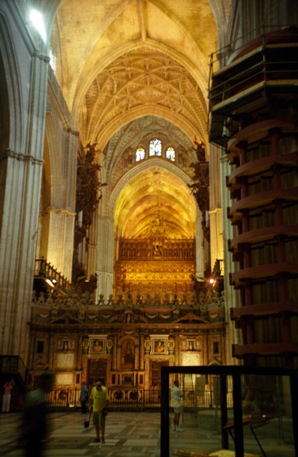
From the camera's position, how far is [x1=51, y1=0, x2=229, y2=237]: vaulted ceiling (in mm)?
26531

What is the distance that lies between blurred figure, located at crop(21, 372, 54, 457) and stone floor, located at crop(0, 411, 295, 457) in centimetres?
195

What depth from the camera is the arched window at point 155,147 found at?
42.5 m

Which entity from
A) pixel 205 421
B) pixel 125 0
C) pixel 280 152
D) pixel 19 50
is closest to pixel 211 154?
pixel 125 0

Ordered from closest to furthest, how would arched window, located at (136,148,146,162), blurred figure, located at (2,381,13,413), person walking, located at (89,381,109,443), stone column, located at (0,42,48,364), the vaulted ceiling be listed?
person walking, located at (89,381,109,443), blurred figure, located at (2,381,13,413), stone column, located at (0,42,48,364), the vaulted ceiling, arched window, located at (136,148,146,162)

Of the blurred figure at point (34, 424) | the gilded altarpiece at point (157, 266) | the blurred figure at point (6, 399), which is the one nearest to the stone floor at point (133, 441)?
the blurred figure at point (34, 424)

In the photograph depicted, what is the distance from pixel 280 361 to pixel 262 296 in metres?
1.42

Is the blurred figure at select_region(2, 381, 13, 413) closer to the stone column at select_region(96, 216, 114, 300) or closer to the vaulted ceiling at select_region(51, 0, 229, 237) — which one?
the vaulted ceiling at select_region(51, 0, 229, 237)

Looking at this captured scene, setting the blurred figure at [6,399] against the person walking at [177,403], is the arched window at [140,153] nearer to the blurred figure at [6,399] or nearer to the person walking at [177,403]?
the blurred figure at [6,399]

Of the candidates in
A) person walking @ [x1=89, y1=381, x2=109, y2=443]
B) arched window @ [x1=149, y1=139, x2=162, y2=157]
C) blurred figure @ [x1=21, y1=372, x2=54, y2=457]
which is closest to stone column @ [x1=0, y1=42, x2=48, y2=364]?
person walking @ [x1=89, y1=381, x2=109, y2=443]

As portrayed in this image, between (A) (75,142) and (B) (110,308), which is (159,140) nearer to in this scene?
(A) (75,142)

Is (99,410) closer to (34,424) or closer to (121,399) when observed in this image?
(34,424)

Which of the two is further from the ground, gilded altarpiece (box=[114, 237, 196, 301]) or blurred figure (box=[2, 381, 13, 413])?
gilded altarpiece (box=[114, 237, 196, 301])

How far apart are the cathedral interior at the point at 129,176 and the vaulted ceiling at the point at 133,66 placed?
9cm

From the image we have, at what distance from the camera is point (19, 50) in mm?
18078
